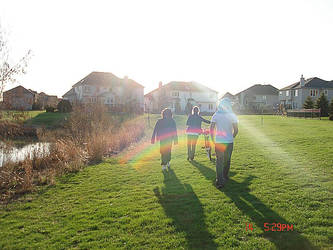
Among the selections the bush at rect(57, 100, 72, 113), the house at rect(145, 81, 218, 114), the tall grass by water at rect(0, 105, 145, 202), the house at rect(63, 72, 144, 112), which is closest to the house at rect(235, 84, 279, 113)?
the house at rect(145, 81, 218, 114)

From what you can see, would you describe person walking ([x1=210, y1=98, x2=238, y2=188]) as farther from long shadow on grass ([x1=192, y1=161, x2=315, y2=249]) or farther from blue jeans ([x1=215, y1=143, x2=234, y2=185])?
long shadow on grass ([x1=192, y1=161, x2=315, y2=249])

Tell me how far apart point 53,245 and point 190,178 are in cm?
435

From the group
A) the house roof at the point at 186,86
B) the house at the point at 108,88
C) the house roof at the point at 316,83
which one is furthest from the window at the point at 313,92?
the house at the point at 108,88

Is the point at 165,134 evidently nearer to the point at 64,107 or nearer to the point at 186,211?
the point at 186,211

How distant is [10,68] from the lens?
13297 mm

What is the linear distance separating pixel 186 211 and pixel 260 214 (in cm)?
147

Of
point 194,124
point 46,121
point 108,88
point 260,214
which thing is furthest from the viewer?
point 108,88

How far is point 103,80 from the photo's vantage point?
189 ft

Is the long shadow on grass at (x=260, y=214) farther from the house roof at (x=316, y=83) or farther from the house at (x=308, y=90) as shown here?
the house roof at (x=316, y=83)

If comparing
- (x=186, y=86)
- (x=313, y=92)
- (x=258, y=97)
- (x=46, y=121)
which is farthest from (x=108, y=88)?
(x=313, y=92)

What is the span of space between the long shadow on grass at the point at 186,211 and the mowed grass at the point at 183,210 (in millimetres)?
17

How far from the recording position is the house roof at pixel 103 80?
184ft

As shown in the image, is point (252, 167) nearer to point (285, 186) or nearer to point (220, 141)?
point (285, 186)

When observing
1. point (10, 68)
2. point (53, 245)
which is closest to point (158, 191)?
point (53, 245)
